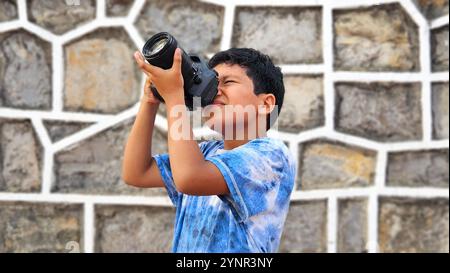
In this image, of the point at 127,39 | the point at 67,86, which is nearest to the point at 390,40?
the point at 127,39

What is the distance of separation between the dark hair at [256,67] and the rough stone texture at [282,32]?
2.75ft

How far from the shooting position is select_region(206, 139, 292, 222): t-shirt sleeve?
1.20 m

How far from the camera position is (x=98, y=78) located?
2236 mm

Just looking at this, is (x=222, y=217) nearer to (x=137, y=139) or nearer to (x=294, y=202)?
(x=137, y=139)

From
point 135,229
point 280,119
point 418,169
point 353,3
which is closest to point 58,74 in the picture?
point 135,229

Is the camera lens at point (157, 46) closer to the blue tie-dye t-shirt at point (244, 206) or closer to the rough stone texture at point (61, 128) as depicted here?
the blue tie-dye t-shirt at point (244, 206)

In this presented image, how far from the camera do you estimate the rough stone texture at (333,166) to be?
7.29 feet

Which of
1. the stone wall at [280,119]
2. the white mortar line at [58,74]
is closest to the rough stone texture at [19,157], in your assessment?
the stone wall at [280,119]

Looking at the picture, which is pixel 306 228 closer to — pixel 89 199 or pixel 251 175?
pixel 89 199

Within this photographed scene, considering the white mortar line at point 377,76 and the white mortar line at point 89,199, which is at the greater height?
the white mortar line at point 377,76

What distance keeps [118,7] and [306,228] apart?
2.96 feet

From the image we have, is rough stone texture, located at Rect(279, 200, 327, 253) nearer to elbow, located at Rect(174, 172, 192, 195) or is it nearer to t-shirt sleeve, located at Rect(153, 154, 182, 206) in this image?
t-shirt sleeve, located at Rect(153, 154, 182, 206)

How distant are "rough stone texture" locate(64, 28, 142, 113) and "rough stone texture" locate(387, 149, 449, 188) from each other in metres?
0.83

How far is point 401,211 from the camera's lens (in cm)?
223
